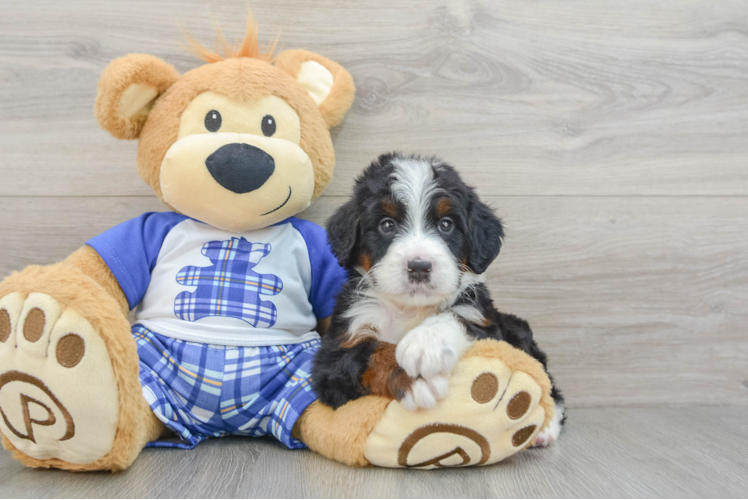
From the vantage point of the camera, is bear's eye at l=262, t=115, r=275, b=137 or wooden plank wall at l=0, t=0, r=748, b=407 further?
wooden plank wall at l=0, t=0, r=748, b=407

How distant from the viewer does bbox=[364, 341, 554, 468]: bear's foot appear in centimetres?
126

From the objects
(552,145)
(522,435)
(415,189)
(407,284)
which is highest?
(552,145)

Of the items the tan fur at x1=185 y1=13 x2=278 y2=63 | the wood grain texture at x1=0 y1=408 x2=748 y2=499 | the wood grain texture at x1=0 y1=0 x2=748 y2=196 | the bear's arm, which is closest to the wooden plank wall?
the wood grain texture at x1=0 y1=0 x2=748 y2=196

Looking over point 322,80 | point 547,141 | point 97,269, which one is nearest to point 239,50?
point 322,80

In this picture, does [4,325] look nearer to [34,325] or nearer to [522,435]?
[34,325]

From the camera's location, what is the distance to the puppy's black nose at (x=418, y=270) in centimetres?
127

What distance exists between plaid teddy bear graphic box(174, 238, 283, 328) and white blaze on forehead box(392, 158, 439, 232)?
20.2 inches

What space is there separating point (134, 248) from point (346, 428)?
863mm

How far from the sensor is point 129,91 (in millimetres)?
1590

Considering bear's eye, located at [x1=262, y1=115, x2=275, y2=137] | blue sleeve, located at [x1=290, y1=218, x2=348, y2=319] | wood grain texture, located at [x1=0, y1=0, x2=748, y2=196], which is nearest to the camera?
bear's eye, located at [x1=262, y1=115, x2=275, y2=137]

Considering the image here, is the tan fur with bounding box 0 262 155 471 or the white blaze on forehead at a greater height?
the white blaze on forehead

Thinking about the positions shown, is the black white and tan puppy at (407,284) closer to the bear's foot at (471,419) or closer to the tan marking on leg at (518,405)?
the bear's foot at (471,419)

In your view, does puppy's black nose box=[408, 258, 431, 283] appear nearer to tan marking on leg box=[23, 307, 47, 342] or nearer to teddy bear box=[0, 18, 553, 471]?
teddy bear box=[0, 18, 553, 471]

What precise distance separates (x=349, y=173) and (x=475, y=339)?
0.92m
